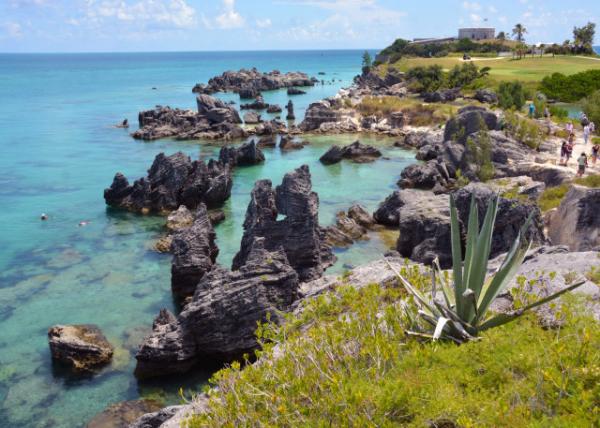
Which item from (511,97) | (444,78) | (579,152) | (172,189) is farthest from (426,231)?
(444,78)

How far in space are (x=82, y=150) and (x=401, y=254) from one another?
47.7 meters

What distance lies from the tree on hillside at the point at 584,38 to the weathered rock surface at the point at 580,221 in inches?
5320

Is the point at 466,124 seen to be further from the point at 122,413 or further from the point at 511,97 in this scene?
the point at 122,413

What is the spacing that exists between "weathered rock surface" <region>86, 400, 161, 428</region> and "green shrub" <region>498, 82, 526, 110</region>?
57245 mm

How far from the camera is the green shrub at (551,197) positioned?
28.7 m

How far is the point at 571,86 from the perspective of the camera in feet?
248

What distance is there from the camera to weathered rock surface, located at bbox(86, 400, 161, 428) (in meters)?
16.2

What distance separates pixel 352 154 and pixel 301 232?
30.5 metres

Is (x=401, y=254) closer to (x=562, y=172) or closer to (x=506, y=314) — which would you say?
(x=562, y=172)

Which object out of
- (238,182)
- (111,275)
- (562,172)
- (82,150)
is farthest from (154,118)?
(562,172)

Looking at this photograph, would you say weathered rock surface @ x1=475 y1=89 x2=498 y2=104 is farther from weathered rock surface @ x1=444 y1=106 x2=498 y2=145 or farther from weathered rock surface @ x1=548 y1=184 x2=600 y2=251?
weathered rock surface @ x1=548 y1=184 x2=600 y2=251

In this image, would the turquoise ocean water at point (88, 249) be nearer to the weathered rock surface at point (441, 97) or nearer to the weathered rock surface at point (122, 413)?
the weathered rock surface at point (122, 413)

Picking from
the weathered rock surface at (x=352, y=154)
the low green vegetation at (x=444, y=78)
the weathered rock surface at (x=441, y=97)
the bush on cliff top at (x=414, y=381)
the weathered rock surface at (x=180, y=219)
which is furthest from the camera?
the low green vegetation at (x=444, y=78)

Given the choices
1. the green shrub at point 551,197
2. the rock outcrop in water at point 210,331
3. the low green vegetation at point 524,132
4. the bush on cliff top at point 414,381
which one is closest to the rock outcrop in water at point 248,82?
the low green vegetation at point 524,132
